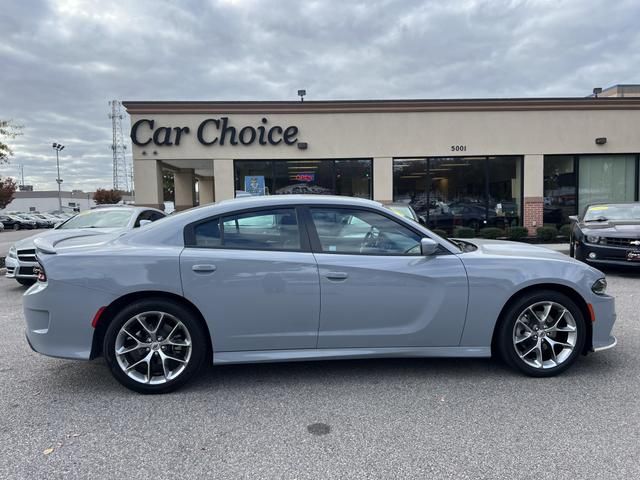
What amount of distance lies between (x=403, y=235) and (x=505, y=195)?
45.5 ft

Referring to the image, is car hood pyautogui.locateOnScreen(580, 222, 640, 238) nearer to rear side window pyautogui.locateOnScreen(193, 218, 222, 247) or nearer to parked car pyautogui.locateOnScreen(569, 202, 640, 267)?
parked car pyautogui.locateOnScreen(569, 202, 640, 267)

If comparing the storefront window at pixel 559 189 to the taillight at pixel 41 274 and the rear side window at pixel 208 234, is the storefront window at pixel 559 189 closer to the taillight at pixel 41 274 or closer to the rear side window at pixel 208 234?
the rear side window at pixel 208 234

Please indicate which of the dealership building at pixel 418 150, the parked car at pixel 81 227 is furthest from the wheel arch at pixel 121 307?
the dealership building at pixel 418 150

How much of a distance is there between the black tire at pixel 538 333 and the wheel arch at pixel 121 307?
244cm

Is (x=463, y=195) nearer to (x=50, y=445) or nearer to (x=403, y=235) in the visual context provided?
(x=403, y=235)

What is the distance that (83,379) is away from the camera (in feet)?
13.0

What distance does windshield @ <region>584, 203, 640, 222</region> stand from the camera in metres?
9.45

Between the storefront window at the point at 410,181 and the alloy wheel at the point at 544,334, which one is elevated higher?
the storefront window at the point at 410,181

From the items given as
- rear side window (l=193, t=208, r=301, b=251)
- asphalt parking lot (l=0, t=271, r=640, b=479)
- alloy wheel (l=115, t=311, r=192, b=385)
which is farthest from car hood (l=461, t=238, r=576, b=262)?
alloy wheel (l=115, t=311, r=192, b=385)

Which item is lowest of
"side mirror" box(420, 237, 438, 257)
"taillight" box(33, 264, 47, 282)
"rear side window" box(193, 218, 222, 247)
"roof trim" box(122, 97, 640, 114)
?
"taillight" box(33, 264, 47, 282)

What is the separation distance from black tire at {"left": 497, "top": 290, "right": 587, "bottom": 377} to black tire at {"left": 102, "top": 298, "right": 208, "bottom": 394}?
2475 millimetres

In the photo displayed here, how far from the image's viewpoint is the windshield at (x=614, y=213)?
9.45 meters

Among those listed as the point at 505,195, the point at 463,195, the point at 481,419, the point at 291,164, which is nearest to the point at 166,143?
the point at 291,164

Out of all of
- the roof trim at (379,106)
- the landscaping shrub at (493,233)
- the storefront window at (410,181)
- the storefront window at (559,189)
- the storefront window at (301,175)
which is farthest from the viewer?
the storefront window at (559,189)
